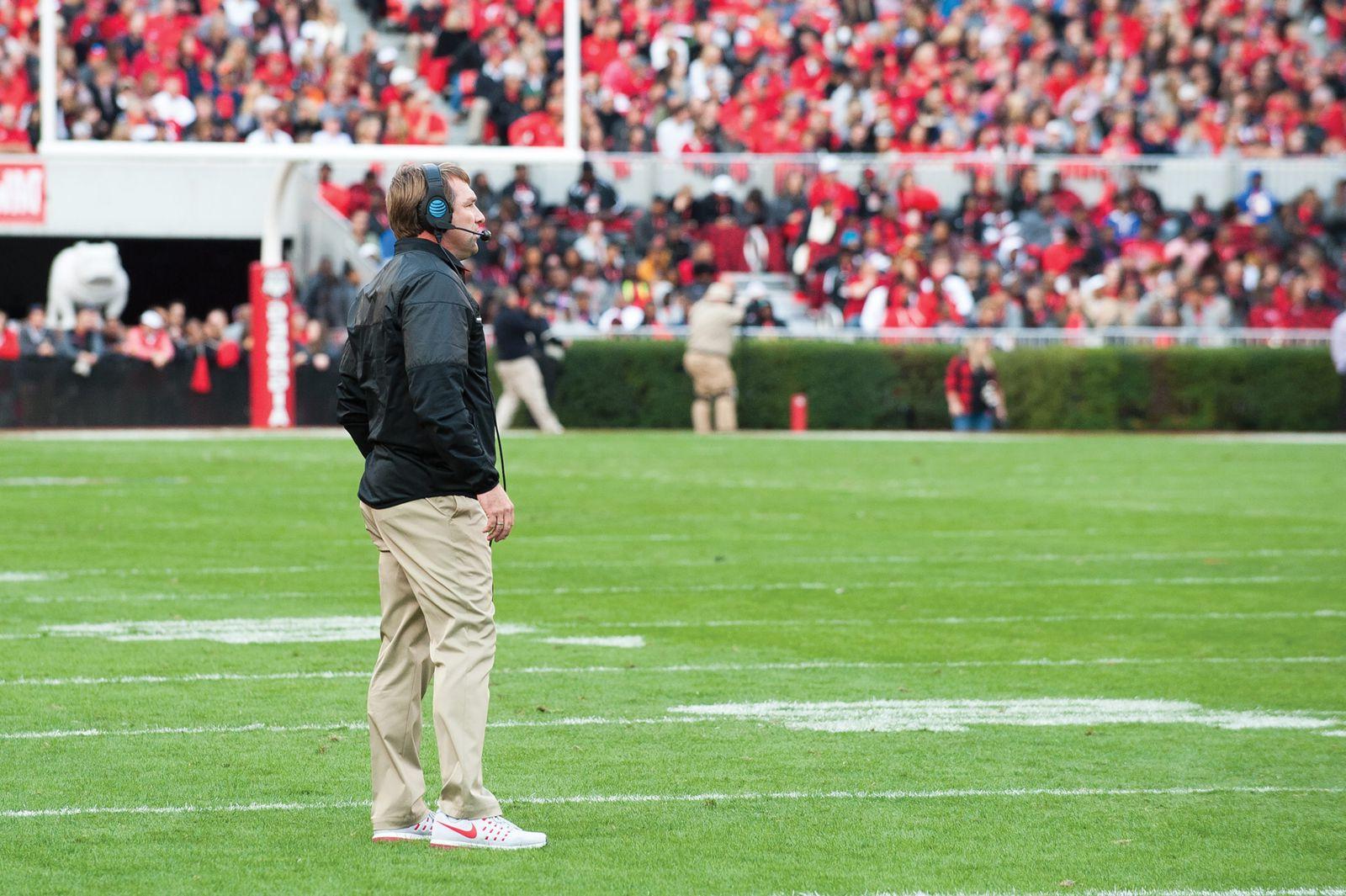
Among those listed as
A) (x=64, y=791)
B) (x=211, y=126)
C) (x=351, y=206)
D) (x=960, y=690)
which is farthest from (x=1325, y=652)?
(x=351, y=206)

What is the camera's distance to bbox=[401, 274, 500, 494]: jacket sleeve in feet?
18.4

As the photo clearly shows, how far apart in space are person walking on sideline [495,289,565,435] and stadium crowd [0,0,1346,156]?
222cm

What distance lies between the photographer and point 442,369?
18.4 feet

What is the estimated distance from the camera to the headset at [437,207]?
228 inches

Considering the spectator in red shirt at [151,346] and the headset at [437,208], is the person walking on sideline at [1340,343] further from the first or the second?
the headset at [437,208]

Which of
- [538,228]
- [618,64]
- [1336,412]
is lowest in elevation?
[1336,412]

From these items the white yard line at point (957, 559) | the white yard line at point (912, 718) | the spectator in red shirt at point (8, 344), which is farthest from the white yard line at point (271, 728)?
the spectator in red shirt at point (8, 344)

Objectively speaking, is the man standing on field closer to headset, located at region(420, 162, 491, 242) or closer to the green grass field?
headset, located at region(420, 162, 491, 242)

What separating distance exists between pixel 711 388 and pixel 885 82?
8.12 m

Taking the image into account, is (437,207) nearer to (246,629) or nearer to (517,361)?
(246,629)

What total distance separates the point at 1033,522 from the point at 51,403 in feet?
48.5

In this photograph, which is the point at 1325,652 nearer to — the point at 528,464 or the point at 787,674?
the point at 787,674

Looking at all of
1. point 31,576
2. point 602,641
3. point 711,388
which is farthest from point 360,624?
point 711,388

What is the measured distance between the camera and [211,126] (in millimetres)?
23938
